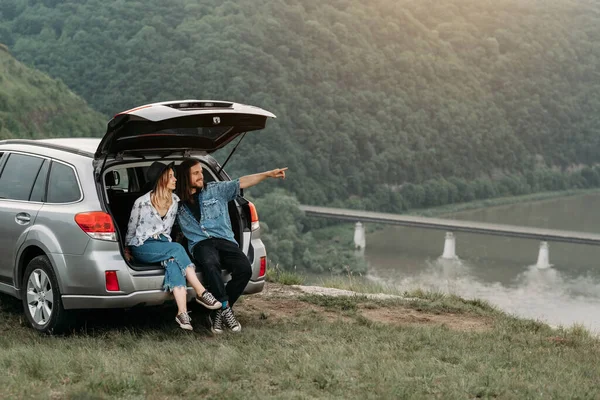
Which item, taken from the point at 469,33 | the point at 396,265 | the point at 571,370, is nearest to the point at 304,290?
the point at 571,370

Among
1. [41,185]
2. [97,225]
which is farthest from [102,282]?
[41,185]

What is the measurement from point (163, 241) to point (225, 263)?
492 mm

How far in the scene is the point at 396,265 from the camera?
8575cm

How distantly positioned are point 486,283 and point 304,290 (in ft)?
238

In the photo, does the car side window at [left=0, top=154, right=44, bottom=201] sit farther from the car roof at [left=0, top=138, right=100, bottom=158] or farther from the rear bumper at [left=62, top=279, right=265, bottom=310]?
the rear bumper at [left=62, top=279, right=265, bottom=310]

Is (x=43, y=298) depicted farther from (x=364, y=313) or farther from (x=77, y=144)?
(x=364, y=313)

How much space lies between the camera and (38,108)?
296ft

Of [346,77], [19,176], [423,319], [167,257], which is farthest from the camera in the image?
[346,77]

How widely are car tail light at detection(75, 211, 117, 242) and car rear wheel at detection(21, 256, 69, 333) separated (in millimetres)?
465

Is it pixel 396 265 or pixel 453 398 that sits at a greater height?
pixel 453 398

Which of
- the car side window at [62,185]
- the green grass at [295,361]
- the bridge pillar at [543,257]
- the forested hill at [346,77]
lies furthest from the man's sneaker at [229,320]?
the forested hill at [346,77]

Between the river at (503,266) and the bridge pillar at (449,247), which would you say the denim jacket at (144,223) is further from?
the bridge pillar at (449,247)

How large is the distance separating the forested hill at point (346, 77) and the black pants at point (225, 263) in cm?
9782

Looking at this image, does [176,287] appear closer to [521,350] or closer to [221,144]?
[221,144]
